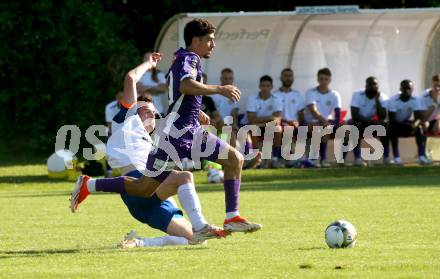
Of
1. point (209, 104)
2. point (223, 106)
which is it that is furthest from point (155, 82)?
point (223, 106)

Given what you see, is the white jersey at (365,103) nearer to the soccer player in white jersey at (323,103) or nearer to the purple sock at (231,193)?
the soccer player in white jersey at (323,103)

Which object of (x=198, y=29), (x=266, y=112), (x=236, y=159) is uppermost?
(x=266, y=112)

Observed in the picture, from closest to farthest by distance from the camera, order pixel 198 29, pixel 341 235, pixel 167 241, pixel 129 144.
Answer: pixel 341 235 → pixel 198 29 → pixel 167 241 → pixel 129 144

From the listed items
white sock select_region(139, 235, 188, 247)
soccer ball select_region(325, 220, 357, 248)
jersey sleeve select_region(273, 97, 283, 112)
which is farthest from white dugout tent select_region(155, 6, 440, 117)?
soccer ball select_region(325, 220, 357, 248)

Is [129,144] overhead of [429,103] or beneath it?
beneath

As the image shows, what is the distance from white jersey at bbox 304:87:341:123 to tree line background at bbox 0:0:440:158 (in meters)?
4.43

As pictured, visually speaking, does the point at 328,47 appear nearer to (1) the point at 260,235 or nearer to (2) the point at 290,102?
(2) the point at 290,102

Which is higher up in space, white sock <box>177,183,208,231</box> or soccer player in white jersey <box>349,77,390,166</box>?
soccer player in white jersey <box>349,77,390,166</box>

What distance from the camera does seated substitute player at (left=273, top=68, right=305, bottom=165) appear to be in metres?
22.3

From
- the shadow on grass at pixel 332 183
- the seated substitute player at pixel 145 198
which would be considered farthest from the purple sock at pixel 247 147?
the seated substitute player at pixel 145 198

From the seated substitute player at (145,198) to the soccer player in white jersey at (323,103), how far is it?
38.9 ft

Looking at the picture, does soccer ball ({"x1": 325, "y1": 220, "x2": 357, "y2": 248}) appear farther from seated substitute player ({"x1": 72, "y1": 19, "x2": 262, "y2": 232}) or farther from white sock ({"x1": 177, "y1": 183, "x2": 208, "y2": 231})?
white sock ({"x1": 177, "y1": 183, "x2": 208, "y2": 231})

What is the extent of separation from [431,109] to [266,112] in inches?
125

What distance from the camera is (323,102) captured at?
22.3 meters
